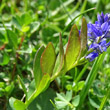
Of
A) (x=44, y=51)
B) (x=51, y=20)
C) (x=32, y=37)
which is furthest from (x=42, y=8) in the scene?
(x=44, y=51)

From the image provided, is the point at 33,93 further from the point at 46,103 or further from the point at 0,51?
the point at 0,51

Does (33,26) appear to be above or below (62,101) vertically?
above

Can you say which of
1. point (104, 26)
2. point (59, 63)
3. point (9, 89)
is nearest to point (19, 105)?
point (9, 89)

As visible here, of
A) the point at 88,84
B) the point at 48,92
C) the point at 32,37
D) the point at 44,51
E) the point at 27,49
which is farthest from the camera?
the point at 32,37

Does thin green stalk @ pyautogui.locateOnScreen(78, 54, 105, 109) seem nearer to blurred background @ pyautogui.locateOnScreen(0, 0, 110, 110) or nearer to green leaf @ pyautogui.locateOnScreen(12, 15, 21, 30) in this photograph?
blurred background @ pyautogui.locateOnScreen(0, 0, 110, 110)

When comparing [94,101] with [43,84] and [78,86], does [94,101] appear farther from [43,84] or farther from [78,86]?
[43,84]

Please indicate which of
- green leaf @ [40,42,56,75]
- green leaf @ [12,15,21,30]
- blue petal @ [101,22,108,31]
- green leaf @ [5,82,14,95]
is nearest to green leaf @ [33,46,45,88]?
green leaf @ [40,42,56,75]
